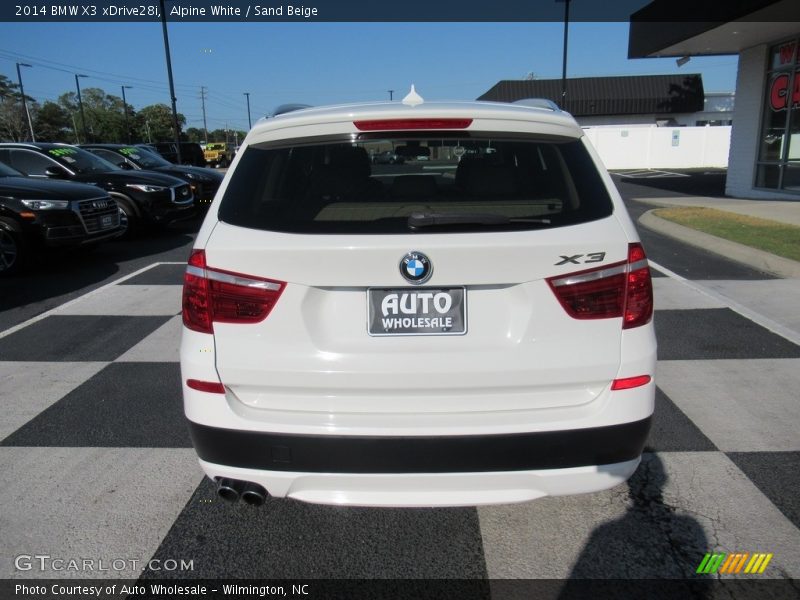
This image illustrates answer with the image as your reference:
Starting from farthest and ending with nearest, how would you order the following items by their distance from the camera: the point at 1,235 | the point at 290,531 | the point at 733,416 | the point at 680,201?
the point at 680,201 < the point at 1,235 < the point at 733,416 < the point at 290,531

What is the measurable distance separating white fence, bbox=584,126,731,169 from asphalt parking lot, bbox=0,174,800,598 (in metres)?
32.4

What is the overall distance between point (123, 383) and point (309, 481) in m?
2.73

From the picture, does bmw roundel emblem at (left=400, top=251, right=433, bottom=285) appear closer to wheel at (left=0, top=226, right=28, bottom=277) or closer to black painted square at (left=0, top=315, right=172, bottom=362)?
black painted square at (left=0, top=315, right=172, bottom=362)

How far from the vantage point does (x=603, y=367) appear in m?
2.18

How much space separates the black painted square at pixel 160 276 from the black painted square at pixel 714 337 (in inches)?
209

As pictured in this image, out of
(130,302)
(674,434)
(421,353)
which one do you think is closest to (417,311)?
(421,353)

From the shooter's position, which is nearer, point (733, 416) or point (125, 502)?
point (125, 502)

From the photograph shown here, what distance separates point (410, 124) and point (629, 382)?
1256 millimetres

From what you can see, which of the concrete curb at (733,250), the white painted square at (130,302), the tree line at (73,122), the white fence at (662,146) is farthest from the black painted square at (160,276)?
the tree line at (73,122)

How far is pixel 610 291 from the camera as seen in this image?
2.20 meters

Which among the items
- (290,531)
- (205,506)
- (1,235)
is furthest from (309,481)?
(1,235)

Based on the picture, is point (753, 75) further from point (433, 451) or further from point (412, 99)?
point (433, 451)

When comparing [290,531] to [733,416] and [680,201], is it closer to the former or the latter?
[733,416]

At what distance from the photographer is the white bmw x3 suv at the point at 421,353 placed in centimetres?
214
